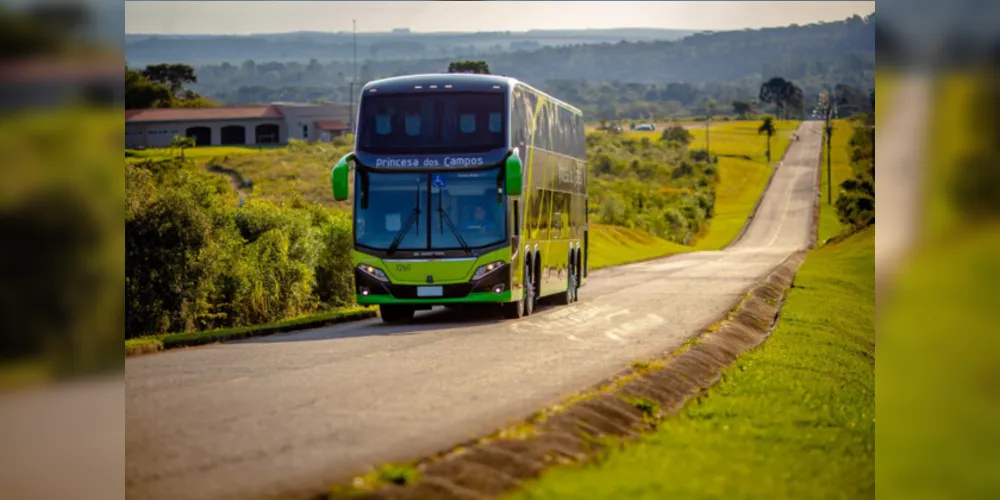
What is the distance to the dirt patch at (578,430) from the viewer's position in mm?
→ 10422

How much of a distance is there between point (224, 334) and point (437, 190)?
587 centimetres

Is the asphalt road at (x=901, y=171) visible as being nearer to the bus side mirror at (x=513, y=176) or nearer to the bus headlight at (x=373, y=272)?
the bus side mirror at (x=513, y=176)

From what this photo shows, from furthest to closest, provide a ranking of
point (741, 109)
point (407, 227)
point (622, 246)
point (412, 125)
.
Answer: point (741, 109) → point (622, 246) → point (412, 125) → point (407, 227)

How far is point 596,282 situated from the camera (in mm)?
46938

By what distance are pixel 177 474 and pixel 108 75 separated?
295 centimetres

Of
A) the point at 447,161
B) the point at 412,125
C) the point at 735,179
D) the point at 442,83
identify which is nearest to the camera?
the point at 447,161

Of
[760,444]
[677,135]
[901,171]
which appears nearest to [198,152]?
[760,444]

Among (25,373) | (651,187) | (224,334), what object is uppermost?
(25,373)

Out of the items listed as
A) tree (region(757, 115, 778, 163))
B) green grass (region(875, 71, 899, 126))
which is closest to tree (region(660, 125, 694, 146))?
tree (region(757, 115, 778, 163))

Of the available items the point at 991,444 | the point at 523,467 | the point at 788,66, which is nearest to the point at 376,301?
the point at 991,444

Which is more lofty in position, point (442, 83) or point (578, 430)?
point (442, 83)

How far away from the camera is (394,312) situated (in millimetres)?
27953

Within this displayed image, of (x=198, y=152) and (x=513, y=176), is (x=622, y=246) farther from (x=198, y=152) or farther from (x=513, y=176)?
(x=513, y=176)

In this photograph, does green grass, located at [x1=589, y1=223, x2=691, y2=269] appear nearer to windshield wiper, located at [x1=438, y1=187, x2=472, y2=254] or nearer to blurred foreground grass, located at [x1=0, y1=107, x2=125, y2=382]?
windshield wiper, located at [x1=438, y1=187, x2=472, y2=254]
